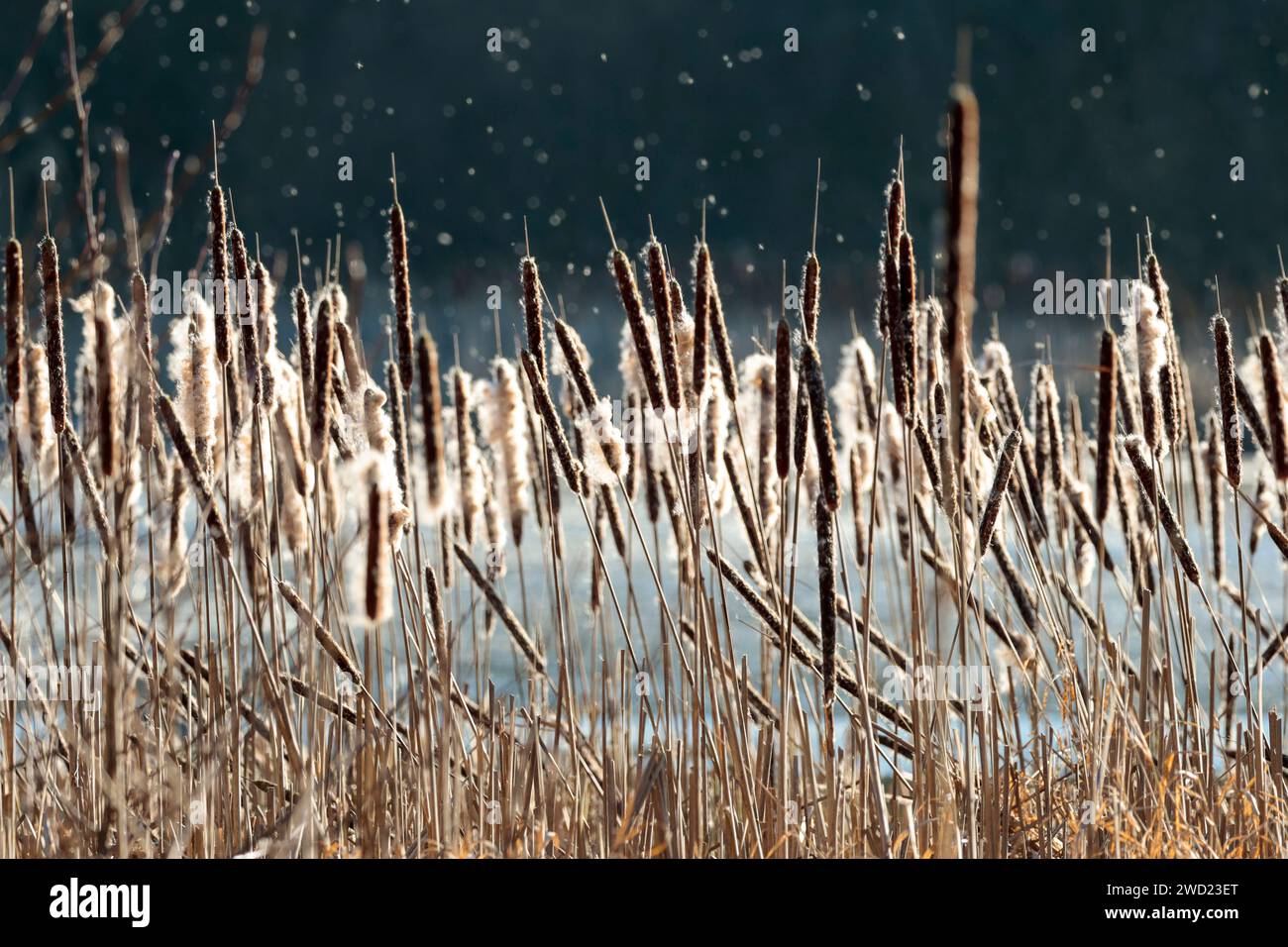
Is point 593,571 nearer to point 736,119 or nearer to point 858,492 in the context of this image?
point 858,492

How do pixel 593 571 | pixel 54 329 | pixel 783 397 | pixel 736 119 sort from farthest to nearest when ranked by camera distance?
pixel 736 119 < pixel 593 571 < pixel 783 397 < pixel 54 329

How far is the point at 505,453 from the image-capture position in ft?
7.79

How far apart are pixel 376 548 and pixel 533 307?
2.25ft

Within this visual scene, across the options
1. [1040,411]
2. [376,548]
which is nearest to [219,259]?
[376,548]

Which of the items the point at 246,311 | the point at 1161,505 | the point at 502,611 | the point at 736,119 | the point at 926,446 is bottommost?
the point at 502,611

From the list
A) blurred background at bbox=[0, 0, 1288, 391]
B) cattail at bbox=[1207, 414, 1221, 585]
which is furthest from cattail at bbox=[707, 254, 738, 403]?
blurred background at bbox=[0, 0, 1288, 391]

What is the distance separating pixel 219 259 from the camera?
166 centimetres

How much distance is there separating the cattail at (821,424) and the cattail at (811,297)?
36mm

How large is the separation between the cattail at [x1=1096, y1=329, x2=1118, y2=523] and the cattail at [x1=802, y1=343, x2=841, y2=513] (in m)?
0.48

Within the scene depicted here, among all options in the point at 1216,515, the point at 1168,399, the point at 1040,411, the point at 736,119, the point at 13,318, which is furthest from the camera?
the point at 736,119

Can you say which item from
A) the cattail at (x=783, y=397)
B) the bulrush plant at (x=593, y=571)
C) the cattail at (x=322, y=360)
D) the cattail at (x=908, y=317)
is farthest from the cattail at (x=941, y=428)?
the cattail at (x=322, y=360)

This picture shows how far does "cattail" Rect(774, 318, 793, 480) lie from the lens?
1698 millimetres

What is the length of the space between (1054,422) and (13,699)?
6.57ft
